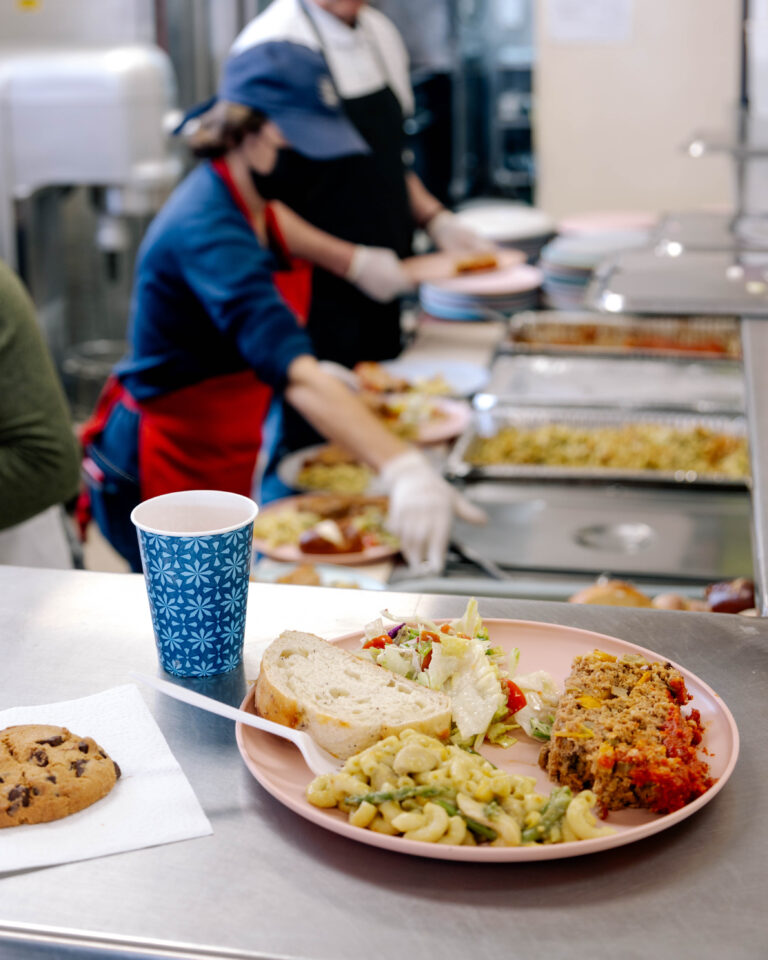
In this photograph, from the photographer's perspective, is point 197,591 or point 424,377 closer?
point 197,591

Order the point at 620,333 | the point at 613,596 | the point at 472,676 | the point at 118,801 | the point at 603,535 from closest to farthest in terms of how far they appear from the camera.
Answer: the point at 118,801, the point at 472,676, the point at 613,596, the point at 603,535, the point at 620,333

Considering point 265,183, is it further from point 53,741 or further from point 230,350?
point 53,741

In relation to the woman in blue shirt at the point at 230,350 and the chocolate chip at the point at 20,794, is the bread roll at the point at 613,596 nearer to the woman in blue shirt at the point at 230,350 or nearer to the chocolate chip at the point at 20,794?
the woman in blue shirt at the point at 230,350

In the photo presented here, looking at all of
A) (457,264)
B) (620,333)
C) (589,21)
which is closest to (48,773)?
(620,333)

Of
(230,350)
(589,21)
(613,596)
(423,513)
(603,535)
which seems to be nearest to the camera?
(613,596)

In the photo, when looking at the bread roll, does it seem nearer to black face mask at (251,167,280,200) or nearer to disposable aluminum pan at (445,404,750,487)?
disposable aluminum pan at (445,404,750,487)

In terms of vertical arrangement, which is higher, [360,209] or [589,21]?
[589,21]

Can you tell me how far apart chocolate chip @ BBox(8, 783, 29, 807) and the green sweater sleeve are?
1.20 metres

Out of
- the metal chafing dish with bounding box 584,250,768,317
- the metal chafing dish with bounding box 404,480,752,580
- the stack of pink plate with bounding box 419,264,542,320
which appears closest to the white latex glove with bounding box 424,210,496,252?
the stack of pink plate with bounding box 419,264,542,320

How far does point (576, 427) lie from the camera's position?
121 inches

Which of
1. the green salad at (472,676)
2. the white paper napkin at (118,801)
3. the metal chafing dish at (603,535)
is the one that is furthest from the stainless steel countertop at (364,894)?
the metal chafing dish at (603,535)

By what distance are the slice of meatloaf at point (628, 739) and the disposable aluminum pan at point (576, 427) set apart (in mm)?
1710

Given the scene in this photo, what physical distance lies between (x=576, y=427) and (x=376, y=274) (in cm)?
92

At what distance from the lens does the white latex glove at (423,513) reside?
230 centimetres
